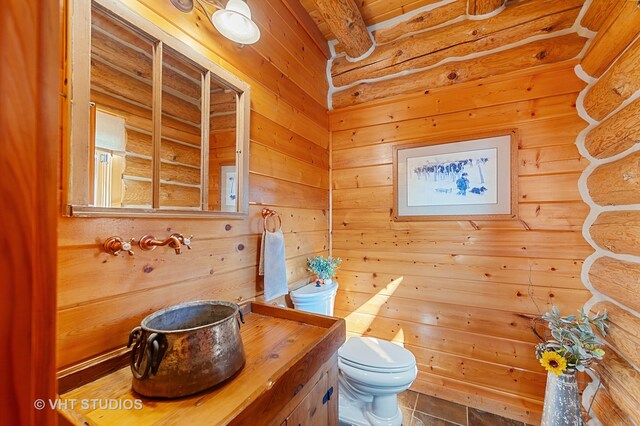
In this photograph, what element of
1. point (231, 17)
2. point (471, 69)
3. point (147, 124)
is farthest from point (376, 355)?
point (471, 69)

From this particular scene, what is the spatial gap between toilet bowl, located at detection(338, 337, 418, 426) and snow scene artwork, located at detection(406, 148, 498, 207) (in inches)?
42.6

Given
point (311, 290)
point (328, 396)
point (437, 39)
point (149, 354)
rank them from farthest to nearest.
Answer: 1. point (437, 39)
2. point (311, 290)
3. point (328, 396)
4. point (149, 354)

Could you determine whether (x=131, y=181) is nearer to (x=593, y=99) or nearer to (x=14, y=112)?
(x=14, y=112)

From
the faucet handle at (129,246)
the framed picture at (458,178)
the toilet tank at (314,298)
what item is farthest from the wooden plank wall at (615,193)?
the faucet handle at (129,246)

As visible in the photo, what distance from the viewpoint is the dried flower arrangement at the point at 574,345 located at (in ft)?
4.29

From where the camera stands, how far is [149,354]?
0.69 metres

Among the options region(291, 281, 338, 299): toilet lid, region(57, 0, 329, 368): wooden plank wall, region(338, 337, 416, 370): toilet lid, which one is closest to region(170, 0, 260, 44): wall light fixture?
region(57, 0, 329, 368): wooden plank wall

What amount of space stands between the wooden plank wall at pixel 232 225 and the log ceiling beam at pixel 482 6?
114cm

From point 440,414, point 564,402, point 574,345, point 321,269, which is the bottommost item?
point 440,414

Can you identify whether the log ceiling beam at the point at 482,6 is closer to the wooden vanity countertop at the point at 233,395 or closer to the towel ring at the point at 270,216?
the towel ring at the point at 270,216

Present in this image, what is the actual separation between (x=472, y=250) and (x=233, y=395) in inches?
68.7

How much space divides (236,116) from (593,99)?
6.66 ft

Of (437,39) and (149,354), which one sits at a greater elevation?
(437,39)

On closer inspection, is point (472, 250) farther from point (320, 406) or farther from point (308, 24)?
point (308, 24)
